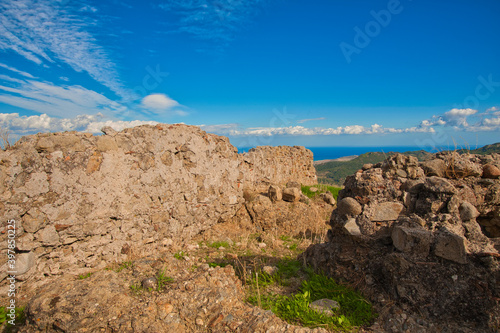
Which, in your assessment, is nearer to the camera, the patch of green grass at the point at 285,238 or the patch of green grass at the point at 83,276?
the patch of green grass at the point at 83,276

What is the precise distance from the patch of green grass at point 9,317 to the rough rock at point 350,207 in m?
4.14

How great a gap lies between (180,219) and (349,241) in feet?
10.8

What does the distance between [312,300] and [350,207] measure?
131 cm

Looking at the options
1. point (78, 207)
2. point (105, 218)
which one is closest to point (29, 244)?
point (78, 207)

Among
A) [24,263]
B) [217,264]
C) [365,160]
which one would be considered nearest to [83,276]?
[24,263]

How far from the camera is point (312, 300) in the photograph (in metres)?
3.46

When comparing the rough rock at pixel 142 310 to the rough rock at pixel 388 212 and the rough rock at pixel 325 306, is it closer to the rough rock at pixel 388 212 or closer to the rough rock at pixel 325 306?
the rough rock at pixel 325 306

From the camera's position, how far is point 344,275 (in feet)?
12.0

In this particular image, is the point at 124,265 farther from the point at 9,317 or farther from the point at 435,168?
the point at 435,168

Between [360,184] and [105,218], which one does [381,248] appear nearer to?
[360,184]

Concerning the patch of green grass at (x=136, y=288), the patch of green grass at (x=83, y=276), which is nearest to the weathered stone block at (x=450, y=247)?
the patch of green grass at (x=136, y=288)

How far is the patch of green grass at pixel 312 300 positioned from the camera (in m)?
2.99

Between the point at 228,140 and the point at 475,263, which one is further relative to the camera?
the point at 228,140

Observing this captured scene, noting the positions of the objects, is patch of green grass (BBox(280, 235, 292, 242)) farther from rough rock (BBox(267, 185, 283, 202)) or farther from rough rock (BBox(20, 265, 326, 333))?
rough rock (BBox(20, 265, 326, 333))
